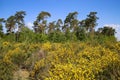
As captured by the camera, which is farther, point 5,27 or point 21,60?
point 5,27

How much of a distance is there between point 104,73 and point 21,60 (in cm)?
692

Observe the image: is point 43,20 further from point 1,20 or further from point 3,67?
point 3,67

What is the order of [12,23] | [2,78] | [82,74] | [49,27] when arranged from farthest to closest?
[49,27] < [12,23] < [2,78] < [82,74]

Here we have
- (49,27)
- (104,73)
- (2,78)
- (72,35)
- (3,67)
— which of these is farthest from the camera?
(49,27)

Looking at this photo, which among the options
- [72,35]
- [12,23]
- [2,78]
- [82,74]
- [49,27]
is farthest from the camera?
[49,27]

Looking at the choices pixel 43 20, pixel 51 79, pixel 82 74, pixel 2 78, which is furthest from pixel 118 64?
pixel 43 20

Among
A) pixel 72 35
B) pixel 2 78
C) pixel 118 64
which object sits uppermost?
pixel 72 35

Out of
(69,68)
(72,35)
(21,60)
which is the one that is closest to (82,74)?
(69,68)

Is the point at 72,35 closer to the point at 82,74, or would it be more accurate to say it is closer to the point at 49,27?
the point at 49,27

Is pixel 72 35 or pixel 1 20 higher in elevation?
pixel 1 20

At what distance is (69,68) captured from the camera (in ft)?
23.5

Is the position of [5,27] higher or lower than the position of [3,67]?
higher

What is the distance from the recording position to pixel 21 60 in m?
13.4

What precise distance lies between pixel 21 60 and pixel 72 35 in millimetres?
29799
